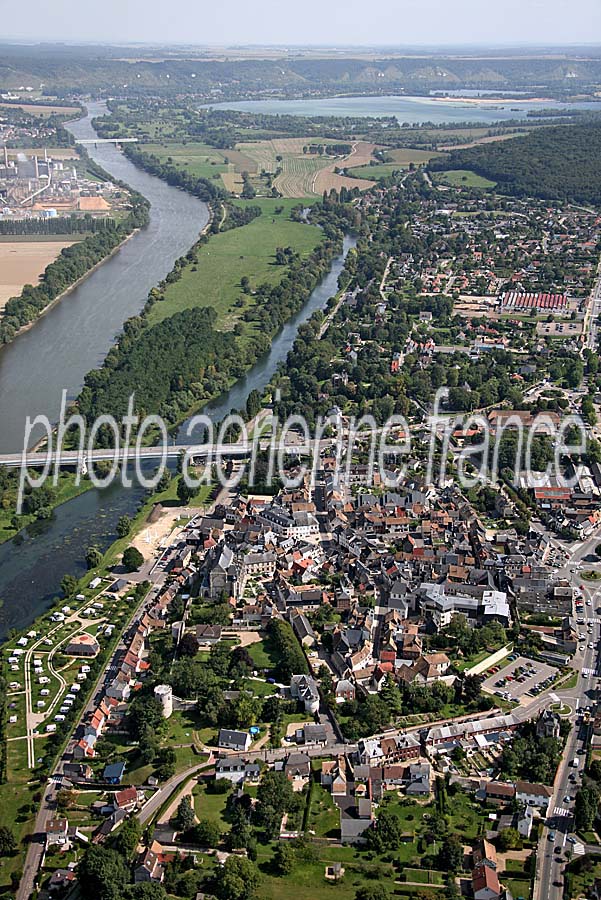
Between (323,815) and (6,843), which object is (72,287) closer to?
(6,843)

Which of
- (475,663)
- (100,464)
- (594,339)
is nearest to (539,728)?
(475,663)

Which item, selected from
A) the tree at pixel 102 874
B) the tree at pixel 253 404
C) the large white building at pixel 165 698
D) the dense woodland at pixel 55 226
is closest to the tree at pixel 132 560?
the large white building at pixel 165 698

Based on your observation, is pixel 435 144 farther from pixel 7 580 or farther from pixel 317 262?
pixel 7 580

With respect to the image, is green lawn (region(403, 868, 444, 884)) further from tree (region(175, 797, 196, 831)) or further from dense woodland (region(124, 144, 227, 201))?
dense woodland (region(124, 144, 227, 201))

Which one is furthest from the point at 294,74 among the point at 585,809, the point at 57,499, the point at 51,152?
the point at 585,809

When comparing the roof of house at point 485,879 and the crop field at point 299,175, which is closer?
the roof of house at point 485,879

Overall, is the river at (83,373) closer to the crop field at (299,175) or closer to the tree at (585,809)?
the crop field at (299,175)
